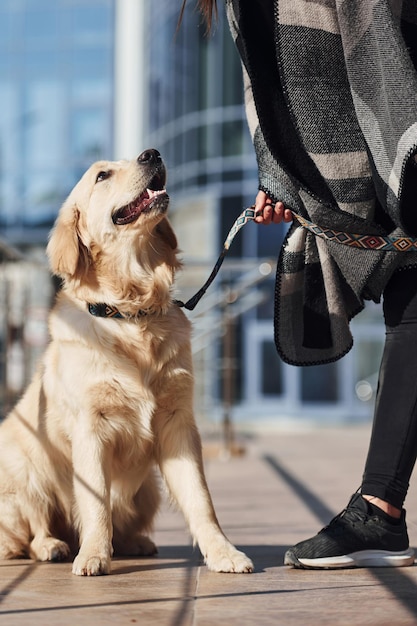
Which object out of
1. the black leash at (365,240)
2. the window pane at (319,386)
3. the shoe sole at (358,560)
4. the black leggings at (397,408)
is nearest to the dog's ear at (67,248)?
the black leash at (365,240)

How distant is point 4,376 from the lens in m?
5.38

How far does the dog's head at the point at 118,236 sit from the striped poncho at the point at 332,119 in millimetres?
552

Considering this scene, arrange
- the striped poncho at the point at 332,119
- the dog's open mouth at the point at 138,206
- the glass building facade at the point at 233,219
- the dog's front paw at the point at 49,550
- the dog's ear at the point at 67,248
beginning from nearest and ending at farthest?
the striped poncho at the point at 332,119 → the dog's front paw at the point at 49,550 → the dog's ear at the point at 67,248 → the dog's open mouth at the point at 138,206 → the glass building facade at the point at 233,219

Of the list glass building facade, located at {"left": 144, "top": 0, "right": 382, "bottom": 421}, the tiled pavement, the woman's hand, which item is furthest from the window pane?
the woman's hand

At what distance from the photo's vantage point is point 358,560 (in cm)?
270

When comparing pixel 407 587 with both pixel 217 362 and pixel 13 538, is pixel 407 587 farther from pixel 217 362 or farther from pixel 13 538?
pixel 217 362

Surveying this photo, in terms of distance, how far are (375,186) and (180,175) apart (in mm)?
14923

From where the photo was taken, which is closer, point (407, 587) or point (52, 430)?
point (407, 587)

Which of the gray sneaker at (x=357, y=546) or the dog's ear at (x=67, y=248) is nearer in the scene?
the gray sneaker at (x=357, y=546)

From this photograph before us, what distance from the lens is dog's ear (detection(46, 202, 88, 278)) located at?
3135 mm

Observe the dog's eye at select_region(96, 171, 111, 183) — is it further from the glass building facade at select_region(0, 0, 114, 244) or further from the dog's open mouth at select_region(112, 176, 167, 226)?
the glass building facade at select_region(0, 0, 114, 244)

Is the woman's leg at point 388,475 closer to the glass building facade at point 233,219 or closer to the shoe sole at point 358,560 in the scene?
the shoe sole at point 358,560

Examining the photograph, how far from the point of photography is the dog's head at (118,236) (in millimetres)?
3139

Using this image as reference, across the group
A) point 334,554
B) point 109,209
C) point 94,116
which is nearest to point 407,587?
point 334,554
